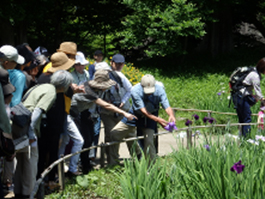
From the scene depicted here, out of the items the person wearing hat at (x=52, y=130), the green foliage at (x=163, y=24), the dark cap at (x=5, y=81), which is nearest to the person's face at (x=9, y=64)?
the person wearing hat at (x=52, y=130)

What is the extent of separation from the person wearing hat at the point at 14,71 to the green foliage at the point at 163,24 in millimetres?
10318

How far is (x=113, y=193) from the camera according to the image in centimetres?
440

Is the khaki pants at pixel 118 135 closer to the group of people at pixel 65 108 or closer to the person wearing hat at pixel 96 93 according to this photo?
the group of people at pixel 65 108

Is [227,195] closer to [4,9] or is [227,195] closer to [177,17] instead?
[177,17]

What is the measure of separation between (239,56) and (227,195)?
15.3 meters

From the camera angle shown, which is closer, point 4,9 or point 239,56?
point 4,9

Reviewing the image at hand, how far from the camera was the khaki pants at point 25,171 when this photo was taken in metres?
4.50

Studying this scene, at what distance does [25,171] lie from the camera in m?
4.52

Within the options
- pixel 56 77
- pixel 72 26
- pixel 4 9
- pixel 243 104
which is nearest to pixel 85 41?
pixel 72 26

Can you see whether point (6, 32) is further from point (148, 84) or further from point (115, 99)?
point (148, 84)

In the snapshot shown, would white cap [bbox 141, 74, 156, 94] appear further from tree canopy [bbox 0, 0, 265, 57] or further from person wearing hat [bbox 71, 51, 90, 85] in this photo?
tree canopy [bbox 0, 0, 265, 57]

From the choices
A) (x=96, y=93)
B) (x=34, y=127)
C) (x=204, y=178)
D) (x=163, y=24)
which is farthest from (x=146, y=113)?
(x=163, y=24)

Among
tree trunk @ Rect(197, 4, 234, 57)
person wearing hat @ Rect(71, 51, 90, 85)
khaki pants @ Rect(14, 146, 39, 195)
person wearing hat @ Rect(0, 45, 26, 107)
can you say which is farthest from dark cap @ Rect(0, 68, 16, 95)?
tree trunk @ Rect(197, 4, 234, 57)

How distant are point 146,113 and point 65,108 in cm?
107
